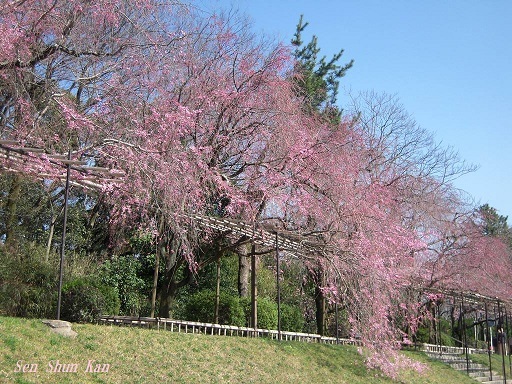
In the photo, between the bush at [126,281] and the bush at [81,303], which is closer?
the bush at [81,303]

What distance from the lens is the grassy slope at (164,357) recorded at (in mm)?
8812

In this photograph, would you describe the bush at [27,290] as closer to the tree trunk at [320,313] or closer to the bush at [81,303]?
the bush at [81,303]

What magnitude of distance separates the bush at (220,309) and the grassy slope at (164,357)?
2496 millimetres

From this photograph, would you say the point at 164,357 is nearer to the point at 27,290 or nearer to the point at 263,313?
the point at 27,290

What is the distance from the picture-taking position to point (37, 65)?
513 inches

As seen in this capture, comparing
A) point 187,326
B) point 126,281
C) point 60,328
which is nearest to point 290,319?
point 126,281

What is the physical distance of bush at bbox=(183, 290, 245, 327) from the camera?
17.8 meters

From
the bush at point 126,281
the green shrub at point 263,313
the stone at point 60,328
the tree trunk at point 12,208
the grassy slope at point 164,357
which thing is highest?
the tree trunk at point 12,208

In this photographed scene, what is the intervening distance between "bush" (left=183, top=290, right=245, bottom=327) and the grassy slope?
250 centimetres

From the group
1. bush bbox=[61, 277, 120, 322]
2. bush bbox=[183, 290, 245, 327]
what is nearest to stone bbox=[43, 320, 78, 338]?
bush bbox=[61, 277, 120, 322]

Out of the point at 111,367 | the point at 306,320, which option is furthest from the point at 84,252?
the point at 306,320

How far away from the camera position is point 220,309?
17984 mm

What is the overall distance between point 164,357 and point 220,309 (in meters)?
7.09

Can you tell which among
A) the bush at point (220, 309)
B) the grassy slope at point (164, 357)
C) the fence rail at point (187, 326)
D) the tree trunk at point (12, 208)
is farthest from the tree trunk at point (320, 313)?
the tree trunk at point (12, 208)
